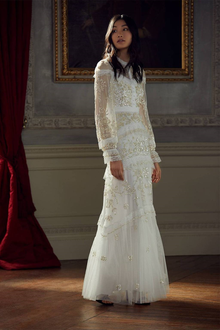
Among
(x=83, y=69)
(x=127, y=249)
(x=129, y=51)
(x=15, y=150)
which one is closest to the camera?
(x=127, y=249)

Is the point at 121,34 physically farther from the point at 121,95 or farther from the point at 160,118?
the point at 160,118

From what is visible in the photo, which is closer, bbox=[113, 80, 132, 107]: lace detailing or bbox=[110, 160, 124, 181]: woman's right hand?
bbox=[110, 160, 124, 181]: woman's right hand

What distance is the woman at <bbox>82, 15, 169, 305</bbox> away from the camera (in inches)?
117

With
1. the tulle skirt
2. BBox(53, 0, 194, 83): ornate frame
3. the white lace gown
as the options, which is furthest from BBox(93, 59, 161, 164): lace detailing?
BBox(53, 0, 194, 83): ornate frame

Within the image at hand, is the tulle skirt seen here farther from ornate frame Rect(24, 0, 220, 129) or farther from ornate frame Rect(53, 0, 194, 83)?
ornate frame Rect(53, 0, 194, 83)

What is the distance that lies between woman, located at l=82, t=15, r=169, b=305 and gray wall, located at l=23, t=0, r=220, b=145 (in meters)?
1.40

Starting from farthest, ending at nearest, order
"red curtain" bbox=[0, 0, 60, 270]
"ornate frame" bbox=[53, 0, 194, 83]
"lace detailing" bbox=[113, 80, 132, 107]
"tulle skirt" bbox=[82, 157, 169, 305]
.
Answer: "ornate frame" bbox=[53, 0, 194, 83], "red curtain" bbox=[0, 0, 60, 270], "lace detailing" bbox=[113, 80, 132, 107], "tulle skirt" bbox=[82, 157, 169, 305]

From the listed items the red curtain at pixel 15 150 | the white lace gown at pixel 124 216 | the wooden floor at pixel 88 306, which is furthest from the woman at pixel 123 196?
the red curtain at pixel 15 150

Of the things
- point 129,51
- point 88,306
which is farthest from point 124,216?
point 129,51

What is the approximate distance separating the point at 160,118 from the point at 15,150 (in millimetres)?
1327

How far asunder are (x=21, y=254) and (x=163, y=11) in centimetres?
247

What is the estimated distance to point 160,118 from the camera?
4637 millimetres

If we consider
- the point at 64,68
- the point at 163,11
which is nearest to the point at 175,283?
the point at 64,68

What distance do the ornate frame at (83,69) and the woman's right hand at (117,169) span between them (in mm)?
1715
